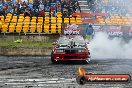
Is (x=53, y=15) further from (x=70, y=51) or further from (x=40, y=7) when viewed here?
(x=70, y=51)

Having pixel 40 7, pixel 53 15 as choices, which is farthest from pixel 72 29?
pixel 40 7

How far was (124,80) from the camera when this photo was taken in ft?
19.2

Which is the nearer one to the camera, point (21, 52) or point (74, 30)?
point (21, 52)

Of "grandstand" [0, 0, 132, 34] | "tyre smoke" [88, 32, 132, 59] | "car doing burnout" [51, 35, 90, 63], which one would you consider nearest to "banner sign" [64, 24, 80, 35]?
"grandstand" [0, 0, 132, 34]

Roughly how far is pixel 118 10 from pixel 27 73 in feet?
48.0

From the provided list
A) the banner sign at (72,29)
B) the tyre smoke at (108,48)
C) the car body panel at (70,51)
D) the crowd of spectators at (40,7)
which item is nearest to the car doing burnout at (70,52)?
the car body panel at (70,51)

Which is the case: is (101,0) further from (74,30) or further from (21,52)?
(21,52)

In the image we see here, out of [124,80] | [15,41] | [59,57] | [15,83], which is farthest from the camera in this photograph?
[15,41]

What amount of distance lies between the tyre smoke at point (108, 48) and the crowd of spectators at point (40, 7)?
4.76 meters

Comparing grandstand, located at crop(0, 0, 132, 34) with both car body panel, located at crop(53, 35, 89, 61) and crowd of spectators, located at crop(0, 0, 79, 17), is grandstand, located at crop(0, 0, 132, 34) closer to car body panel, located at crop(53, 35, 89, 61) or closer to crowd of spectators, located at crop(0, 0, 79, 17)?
crowd of spectators, located at crop(0, 0, 79, 17)

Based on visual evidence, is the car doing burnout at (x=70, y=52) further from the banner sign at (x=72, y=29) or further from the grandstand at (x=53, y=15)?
the grandstand at (x=53, y=15)

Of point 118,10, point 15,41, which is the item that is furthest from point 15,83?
point 118,10

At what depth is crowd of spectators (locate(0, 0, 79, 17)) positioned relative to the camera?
93.4 ft

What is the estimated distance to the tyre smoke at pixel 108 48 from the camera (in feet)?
71.2
